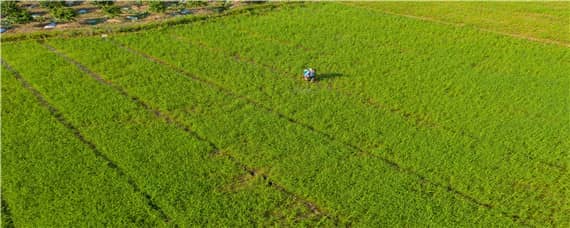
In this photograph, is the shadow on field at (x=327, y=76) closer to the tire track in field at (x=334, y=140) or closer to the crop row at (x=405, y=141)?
the crop row at (x=405, y=141)

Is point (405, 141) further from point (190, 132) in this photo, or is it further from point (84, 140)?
point (84, 140)

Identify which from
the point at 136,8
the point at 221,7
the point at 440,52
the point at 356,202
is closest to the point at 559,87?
the point at 440,52

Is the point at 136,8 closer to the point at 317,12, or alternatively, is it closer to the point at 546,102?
the point at 317,12

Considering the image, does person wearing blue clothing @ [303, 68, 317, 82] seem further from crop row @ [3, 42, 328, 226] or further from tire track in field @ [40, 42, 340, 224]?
crop row @ [3, 42, 328, 226]

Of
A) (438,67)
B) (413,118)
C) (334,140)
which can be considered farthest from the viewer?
(438,67)

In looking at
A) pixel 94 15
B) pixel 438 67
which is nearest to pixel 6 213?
pixel 94 15

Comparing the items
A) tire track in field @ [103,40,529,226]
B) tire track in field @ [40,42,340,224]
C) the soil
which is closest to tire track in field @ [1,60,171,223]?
tire track in field @ [40,42,340,224]
